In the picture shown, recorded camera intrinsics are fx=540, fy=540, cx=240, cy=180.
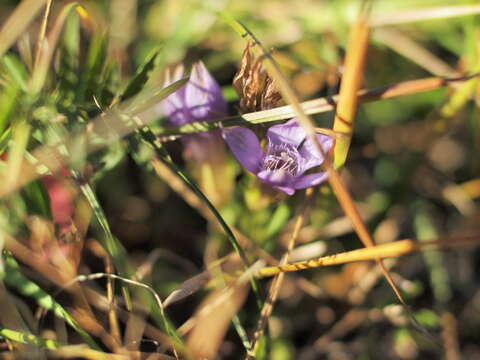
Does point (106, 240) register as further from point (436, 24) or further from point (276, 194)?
point (436, 24)

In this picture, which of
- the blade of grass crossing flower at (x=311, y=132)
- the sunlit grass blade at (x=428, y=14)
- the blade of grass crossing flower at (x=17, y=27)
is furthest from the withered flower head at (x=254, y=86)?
the sunlit grass blade at (x=428, y=14)

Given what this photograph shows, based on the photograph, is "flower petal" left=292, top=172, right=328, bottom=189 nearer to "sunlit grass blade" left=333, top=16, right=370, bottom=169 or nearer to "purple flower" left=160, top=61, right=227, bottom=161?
"sunlit grass blade" left=333, top=16, right=370, bottom=169

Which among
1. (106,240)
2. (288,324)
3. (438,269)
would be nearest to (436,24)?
(438,269)

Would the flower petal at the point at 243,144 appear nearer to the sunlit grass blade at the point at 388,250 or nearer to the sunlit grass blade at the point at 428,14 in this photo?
the sunlit grass blade at the point at 388,250

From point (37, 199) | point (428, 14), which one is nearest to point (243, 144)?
point (37, 199)

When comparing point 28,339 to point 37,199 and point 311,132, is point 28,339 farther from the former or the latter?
point 311,132

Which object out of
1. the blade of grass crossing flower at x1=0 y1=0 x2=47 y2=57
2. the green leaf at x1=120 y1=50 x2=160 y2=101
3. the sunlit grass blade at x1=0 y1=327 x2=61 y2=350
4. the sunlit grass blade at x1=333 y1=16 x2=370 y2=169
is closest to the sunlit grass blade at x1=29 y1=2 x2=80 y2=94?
the blade of grass crossing flower at x1=0 y1=0 x2=47 y2=57
